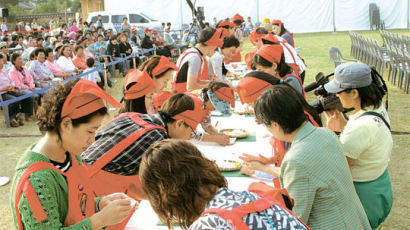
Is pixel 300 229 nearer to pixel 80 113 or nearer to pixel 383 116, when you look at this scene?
pixel 80 113

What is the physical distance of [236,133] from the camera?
3855mm

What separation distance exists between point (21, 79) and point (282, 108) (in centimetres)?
732

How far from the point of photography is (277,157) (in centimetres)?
292

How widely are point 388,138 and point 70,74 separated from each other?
8989 mm

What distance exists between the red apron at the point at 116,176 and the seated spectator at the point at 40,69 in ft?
23.4

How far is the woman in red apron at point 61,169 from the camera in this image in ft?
5.05

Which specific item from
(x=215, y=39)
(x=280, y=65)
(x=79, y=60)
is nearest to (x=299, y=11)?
(x=79, y=60)

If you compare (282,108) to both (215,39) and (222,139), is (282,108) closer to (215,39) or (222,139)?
(222,139)

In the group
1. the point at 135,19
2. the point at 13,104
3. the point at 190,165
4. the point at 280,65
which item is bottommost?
the point at 13,104

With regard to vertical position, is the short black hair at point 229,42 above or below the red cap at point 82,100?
above

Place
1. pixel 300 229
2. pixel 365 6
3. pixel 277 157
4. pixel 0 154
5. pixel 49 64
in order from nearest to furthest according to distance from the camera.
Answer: pixel 300 229 → pixel 277 157 → pixel 0 154 → pixel 49 64 → pixel 365 6

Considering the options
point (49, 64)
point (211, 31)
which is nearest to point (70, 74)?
point (49, 64)

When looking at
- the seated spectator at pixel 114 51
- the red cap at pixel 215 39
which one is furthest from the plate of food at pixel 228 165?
the seated spectator at pixel 114 51

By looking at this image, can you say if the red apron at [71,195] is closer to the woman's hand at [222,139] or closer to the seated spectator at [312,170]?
the seated spectator at [312,170]
